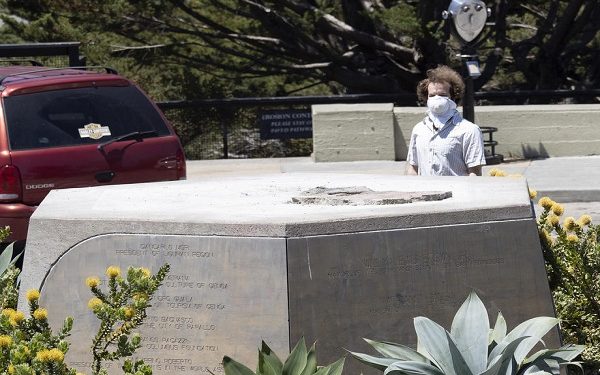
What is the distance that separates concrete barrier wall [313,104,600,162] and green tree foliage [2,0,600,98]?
108 inches

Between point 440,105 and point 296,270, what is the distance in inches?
97.4

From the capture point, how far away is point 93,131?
9.22 metres

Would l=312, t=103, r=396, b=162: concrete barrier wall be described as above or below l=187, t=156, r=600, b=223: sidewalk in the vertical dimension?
above

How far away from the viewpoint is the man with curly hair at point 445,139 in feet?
23.1

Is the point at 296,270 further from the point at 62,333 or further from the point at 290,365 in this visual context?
the point at 62,333

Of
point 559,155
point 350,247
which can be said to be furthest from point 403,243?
point 559,155

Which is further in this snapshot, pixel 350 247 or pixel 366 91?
pixel 366 91

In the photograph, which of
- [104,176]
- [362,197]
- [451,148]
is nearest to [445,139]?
[451,148]

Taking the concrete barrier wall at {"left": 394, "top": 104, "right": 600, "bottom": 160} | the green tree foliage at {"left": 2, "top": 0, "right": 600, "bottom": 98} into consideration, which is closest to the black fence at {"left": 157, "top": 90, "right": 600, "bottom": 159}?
the green tree foliage at {"left": 2, "top": 0, "right": 600, "bottom": 98}

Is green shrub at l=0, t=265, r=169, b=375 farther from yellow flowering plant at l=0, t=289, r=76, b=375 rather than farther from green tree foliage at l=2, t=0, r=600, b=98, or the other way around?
green tree foliage at l=2, t=0, r=600, b=98

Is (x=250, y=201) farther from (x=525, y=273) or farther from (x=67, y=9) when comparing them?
(x=67, y=9)

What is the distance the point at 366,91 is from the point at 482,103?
320cm

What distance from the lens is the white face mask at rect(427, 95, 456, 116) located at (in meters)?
7.04

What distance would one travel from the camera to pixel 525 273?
518cm
